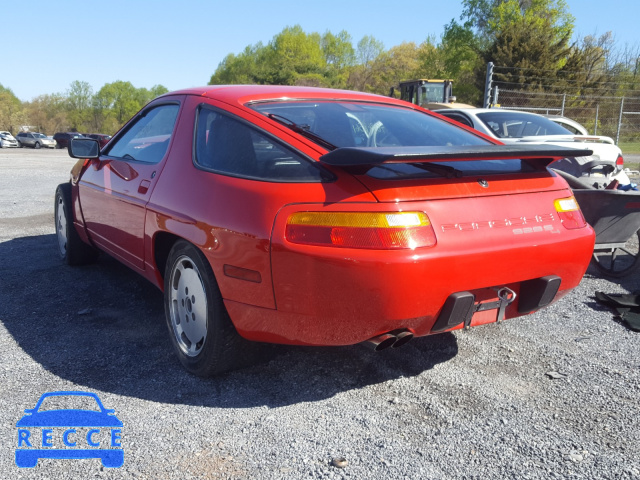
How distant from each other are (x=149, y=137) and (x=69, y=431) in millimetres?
2021

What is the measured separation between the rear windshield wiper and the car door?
79 cm

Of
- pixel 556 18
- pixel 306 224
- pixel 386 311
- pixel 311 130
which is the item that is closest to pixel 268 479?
pixel 386 311

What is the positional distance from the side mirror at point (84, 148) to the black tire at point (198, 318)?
63.0 inches

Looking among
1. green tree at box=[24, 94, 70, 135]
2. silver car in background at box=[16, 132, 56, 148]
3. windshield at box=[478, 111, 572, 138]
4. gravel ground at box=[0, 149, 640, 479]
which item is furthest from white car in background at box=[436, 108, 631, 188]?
green tree at box=[24, 94, 70, 135]

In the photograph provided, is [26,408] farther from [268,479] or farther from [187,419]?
[268,479]

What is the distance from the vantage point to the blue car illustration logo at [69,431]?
2.30 metres

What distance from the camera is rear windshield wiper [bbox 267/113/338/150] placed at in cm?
269

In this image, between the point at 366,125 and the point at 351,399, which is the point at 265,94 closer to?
the point at 366,125

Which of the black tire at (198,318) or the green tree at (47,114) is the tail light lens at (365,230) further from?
the green tree at (47,114)

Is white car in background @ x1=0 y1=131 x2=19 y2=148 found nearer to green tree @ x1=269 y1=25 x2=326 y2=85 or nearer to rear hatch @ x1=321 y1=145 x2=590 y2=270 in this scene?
green tree @ x1=269 y1=25 x2=326 y2=85

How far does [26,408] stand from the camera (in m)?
2.66

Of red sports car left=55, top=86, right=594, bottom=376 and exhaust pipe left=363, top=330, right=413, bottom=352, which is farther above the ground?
red sports car left=55, top=86, right=594, bottom=376

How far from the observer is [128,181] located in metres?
3.69

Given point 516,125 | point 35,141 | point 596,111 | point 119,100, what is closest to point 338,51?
point 119,100
